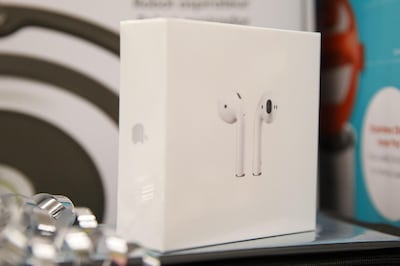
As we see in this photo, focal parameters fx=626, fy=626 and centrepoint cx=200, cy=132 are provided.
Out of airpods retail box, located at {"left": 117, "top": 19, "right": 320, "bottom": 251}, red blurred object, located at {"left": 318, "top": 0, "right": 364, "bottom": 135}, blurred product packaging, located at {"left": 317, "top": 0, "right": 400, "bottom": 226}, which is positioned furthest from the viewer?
red blurred object, located at {"left": 318, "top": 0, "right": 364, "bottom": 135}

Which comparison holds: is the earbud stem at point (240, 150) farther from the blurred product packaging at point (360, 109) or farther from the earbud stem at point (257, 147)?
the blurred product packaging at point (360, 109)

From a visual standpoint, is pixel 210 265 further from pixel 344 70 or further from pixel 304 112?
pixel 344 70

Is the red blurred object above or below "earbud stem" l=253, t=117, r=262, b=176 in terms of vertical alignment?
above

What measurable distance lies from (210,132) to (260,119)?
0.24 ft

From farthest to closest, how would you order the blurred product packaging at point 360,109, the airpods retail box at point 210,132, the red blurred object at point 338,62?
the red blurred object at point 338,62, the blurred product packaging at point 360,109, the airpods retail box at point 210,132

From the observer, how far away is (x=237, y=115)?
2.28 ft

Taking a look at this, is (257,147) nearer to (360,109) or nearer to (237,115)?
(237,115)

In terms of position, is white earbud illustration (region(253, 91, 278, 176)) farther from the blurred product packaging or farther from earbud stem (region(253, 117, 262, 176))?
the blurred product packaging

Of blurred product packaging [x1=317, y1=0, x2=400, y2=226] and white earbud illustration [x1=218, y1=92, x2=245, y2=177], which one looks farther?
blurred product packaging [x1=317, y1=0, x2=400, y2=226]

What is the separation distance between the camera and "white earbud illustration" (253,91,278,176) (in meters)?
0.72

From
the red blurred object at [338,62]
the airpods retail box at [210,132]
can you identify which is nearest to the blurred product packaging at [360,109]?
the red blurred object at [338,62]

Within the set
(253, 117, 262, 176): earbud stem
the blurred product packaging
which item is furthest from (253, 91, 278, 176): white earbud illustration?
the blurred product packaging

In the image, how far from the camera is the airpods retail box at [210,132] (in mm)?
646

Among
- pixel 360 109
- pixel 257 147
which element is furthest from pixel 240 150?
pixel 360 109
